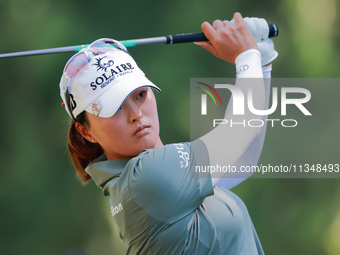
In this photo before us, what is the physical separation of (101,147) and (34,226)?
9.37 feet

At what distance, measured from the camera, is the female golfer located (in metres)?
1.48

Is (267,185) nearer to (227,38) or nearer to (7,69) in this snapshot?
(7,69)

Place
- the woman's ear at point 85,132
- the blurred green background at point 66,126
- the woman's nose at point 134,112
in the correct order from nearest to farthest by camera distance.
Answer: the woman's nose at point 134,112 → the woman's ear at point 85,132 → the blurred green background at point 66,126

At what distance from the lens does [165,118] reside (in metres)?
4.40

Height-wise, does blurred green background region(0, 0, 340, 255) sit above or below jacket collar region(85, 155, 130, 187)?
below

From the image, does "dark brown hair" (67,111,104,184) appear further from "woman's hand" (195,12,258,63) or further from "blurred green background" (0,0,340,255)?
"blurred green background" (0,0,340,255)

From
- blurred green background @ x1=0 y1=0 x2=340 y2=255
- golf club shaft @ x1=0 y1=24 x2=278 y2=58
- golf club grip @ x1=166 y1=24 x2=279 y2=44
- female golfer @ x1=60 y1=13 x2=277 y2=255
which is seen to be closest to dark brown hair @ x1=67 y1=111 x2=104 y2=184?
female golfer @ x1=60 y1=13 x2=277 y2=255

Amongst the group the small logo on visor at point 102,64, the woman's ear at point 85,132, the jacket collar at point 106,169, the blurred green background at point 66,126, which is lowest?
the blurred green background at point 66,126

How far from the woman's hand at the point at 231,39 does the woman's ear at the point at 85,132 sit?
1.27 feet

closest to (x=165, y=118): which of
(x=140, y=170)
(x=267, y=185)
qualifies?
(x=267, y=185)

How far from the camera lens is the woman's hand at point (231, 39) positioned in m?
1.59

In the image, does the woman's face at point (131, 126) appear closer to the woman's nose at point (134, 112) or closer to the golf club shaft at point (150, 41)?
the woman's nose at point (134, 112)

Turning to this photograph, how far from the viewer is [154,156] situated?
1.49 metres

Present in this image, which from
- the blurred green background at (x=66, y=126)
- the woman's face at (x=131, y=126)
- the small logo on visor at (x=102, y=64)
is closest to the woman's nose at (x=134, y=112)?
the woman's face at (x=131, y=126)
